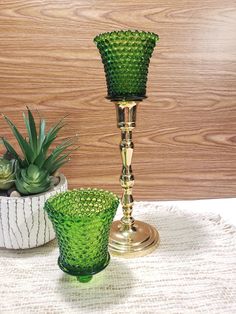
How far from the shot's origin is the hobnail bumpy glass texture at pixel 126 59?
0.66 m

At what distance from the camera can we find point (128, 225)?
0.79m

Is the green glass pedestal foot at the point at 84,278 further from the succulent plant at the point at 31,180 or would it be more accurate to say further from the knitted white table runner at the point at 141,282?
the succulent plant at the point at 31,180

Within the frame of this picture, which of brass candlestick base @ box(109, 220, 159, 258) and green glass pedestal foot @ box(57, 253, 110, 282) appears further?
brass candlestick base @ box(109, 220, 159, 258)

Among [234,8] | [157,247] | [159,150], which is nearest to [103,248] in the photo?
[157,247]

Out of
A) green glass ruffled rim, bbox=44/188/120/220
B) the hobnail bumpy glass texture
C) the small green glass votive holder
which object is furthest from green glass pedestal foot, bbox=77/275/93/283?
the hobnail bumpy glass texture

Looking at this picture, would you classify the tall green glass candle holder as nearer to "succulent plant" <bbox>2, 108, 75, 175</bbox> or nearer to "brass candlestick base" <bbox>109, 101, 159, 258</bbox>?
"brass candlestick base" <bbox>109, 101, 159, 258</bbox>

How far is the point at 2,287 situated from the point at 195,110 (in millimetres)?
656

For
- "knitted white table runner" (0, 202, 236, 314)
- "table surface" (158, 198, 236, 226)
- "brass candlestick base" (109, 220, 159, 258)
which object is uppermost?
"knitted white table runner" (0, 202, 236, 314)

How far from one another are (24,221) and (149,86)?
0.49 metres

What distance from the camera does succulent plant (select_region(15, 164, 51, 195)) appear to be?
0.67 meters

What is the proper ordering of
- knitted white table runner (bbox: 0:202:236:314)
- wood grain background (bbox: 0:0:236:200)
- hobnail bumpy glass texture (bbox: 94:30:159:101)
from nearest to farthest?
knitted white table runner (bbox: 0:202:236:314)
hobnail bumpy glass texture (bbox: 94:30:159:101)
wood grain background (bbox: 0:0:236:200)

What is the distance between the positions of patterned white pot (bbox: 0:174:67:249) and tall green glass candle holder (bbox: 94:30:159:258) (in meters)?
0.15

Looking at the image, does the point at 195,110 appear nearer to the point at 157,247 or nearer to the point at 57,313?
the point at 157,247

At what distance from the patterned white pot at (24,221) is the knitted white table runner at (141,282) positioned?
0.03 metres
